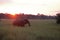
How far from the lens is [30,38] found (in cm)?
1250

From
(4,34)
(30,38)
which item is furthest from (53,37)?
(4,34)

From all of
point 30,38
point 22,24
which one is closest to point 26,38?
point 30,38

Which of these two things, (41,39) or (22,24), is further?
(22,24)

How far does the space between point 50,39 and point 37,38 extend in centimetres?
89

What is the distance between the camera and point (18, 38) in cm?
1258

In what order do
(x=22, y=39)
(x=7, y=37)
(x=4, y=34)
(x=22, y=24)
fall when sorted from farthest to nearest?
(x=22, y=24) < (x=4, y=34) < (x=7, y=37) < (x=22, y=39)

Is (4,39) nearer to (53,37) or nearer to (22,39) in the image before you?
(22,39)

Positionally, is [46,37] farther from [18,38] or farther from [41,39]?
[18,38]

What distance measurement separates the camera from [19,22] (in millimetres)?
24594

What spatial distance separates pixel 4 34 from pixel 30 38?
7.90 feet

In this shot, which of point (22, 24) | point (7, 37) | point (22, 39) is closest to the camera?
point (22, 39)

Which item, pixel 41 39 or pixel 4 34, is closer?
pixel 41 39

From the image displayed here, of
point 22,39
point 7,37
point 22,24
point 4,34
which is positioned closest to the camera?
point 22,39

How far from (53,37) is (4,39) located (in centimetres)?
323
